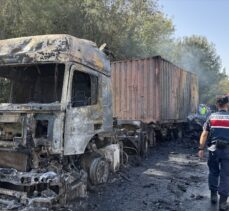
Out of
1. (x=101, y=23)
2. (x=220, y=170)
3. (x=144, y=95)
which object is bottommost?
(x=220, y=170)

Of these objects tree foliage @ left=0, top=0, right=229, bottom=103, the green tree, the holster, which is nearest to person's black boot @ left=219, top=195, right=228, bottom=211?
Answer: the holster

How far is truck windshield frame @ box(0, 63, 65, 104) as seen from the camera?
19.2 feet

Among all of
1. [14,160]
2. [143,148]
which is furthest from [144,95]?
[14,160]

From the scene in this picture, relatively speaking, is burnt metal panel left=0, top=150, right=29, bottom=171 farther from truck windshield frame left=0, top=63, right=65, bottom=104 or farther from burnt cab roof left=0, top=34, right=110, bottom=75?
burnt cab roof left=0, top=34, right=110, bottom=75

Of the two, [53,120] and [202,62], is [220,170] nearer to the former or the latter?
[53,120]

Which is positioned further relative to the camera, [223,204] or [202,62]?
[202,62]

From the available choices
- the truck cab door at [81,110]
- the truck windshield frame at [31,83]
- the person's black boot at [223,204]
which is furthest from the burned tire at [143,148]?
the person's black boot at [223,204]

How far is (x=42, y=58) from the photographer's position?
18.3 ft

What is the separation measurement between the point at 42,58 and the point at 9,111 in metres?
1.02

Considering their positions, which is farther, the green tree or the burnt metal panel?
the green tree

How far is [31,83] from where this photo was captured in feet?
21.5

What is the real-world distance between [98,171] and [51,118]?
5.65 ft

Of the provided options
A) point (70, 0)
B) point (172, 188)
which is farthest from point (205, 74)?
point (172, 188)

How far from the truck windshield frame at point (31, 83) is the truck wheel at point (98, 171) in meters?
1.42
